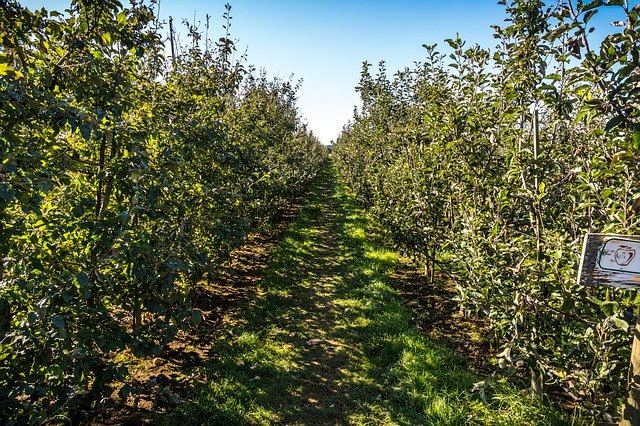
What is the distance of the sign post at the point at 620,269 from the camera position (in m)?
1.94

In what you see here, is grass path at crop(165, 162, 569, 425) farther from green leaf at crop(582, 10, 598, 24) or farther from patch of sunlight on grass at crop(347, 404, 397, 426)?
green leaf at crop(582, 10, 598, 24)

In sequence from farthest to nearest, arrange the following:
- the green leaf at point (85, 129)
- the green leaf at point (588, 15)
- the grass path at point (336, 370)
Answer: the grass path at point (336, 370), the green leaf at point (85, 129), the green leaf at point (588, 15)

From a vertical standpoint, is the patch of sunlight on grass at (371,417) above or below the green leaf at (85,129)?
below

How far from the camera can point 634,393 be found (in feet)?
6.44

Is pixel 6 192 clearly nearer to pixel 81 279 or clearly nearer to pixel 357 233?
pixel 81 279

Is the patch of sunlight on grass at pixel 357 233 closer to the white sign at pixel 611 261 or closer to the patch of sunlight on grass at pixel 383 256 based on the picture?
the patch of sunlight on grass at pixel 383 256

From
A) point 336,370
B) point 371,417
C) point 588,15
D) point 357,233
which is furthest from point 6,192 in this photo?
point 357,233

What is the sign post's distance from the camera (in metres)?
1.94

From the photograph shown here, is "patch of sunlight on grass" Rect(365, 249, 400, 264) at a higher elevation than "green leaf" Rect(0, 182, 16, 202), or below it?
below

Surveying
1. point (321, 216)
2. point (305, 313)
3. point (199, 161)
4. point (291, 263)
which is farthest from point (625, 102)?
point (321, 216)

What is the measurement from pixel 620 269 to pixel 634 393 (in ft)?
2.22

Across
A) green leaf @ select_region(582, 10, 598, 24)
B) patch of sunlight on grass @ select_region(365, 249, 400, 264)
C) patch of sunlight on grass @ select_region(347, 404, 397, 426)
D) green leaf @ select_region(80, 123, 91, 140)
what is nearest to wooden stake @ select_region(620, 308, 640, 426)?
green leaf @ select_region(582, 10, 598, 24)

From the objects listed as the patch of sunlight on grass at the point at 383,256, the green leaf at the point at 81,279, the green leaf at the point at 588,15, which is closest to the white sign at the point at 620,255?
the green leaf at the point at 588,15

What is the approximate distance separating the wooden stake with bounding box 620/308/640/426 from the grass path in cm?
94
